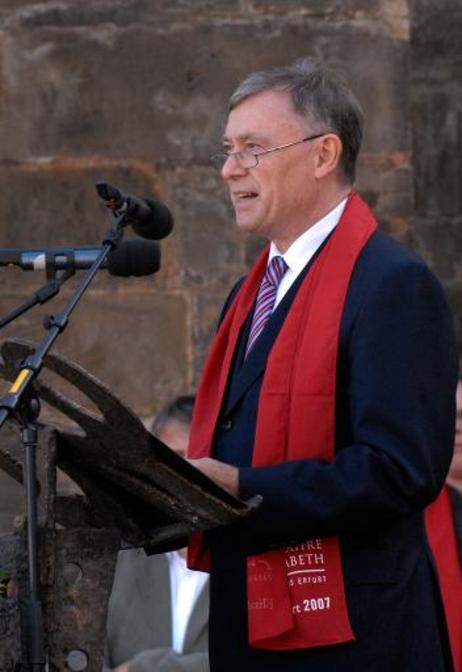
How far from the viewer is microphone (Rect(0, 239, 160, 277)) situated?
3.52 meters

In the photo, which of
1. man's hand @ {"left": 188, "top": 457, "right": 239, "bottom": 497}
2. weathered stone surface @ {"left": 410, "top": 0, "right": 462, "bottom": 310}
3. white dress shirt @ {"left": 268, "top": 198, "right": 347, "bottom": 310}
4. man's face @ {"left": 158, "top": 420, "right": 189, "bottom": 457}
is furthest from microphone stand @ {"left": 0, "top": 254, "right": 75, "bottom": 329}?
weathered stone surface @ {"left": 410, "top": 0, "right": 462, "bottom": 310}

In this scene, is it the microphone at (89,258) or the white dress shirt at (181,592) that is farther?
the white dress shirt at (181,592)

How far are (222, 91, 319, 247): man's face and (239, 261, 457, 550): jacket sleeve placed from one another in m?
0.32

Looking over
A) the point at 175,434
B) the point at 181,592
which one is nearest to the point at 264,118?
the point at 175,434

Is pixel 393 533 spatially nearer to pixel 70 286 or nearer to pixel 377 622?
pixel 377 622

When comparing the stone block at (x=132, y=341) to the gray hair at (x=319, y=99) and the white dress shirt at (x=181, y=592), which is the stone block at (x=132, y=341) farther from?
the gray hair at (x=319, y=99)

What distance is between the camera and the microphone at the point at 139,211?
3516 mm

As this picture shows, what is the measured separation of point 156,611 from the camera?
5.10m

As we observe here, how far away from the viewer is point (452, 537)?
389cm

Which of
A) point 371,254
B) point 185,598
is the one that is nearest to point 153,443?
point 371,254

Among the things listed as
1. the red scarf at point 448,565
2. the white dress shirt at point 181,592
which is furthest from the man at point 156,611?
the red scarf at point 448,565

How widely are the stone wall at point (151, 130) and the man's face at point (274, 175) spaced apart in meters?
1.77

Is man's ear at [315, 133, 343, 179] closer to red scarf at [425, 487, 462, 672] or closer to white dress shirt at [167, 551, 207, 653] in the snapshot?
red scarf at [425, 487, 462, 672]

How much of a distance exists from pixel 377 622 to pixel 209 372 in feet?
2.37
